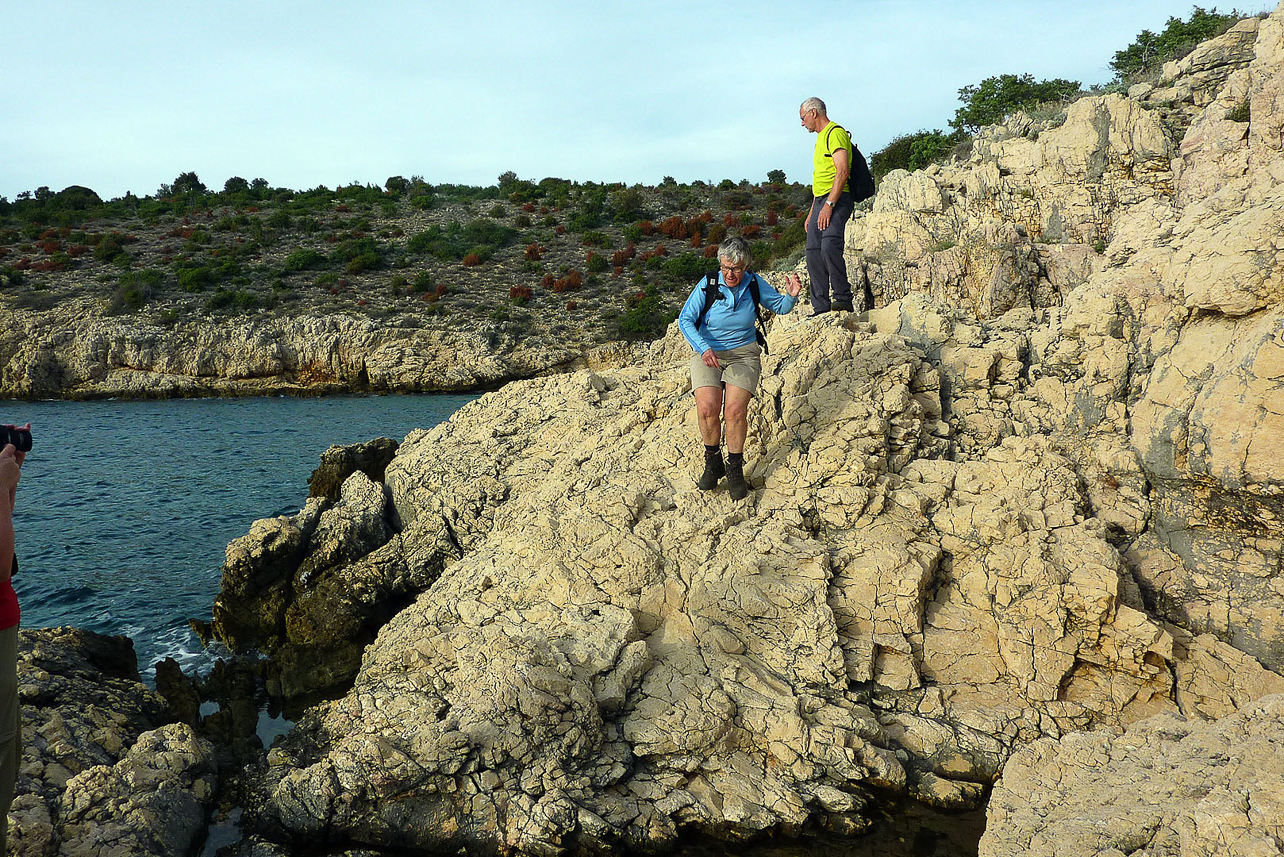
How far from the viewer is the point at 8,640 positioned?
11.4 ft

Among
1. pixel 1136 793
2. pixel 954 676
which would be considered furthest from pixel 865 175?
pixel 1136 793

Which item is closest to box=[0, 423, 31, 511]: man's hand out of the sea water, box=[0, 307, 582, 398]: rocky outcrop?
the sea water

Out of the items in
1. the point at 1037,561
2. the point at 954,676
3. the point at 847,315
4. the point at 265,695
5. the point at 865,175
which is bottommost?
the point at 265,695

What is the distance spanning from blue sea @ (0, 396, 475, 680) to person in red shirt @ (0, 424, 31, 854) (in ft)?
17.9

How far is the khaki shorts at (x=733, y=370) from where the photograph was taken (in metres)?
6.93

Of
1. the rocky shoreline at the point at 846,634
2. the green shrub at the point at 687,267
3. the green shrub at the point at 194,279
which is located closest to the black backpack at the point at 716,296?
the rocky shoreline at the point at 846,634

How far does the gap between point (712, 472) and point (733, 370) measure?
1.12 metres

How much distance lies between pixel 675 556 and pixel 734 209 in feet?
181

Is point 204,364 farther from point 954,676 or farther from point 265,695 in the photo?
point 954,676

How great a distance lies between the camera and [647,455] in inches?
326

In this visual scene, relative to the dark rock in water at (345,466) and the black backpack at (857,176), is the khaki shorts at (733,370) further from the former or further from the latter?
the dark rock in water at (345,466)

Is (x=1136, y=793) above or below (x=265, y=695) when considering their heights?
above

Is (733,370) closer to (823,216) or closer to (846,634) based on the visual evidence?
(846,634)

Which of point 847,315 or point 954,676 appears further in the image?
point 847,315
